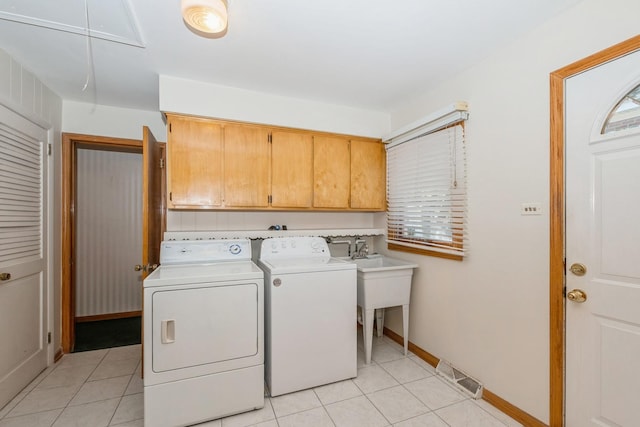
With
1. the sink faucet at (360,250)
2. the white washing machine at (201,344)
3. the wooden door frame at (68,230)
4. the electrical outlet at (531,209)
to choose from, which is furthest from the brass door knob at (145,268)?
the electrical outlet at (531,209)

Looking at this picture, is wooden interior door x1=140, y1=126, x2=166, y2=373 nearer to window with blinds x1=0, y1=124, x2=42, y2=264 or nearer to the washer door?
the washer door

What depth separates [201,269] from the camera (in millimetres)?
2156

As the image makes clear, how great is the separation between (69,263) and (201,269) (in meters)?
1.65

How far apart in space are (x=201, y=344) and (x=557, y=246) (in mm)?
2220

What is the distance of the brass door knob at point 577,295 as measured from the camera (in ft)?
5.14

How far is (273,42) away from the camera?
1930 mm

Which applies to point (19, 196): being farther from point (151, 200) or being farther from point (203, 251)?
point (203, 251)

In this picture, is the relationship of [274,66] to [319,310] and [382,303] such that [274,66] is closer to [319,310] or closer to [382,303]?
[319,310]

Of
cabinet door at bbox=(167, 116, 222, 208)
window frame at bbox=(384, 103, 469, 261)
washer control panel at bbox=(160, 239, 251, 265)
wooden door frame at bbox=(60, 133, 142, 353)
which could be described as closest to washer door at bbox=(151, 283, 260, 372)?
washer control panel at bbox=(160, 239, 251, 265)

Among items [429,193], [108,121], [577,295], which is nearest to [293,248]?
[429,193]

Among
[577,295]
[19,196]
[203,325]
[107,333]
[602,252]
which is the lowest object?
[107,333]

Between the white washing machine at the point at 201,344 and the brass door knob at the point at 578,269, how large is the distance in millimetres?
1859

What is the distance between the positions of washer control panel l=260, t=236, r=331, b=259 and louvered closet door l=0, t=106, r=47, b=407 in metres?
1.77

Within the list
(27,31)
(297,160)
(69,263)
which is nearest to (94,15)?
(27,31)
